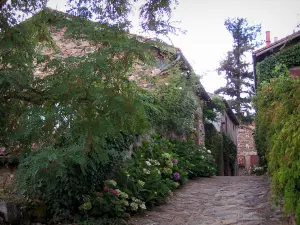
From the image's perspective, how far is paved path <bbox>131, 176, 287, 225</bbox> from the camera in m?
5.68

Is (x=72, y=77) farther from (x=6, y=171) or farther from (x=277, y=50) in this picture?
(x=277, y=50)

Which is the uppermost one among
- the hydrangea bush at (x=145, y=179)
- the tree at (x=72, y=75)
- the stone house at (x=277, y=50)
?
the stone house at (x=277, y=50)

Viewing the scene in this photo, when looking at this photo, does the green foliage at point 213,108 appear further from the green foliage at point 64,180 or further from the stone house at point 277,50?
the green foliage at point 64,180

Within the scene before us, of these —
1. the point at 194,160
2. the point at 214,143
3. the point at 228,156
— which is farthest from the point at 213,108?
the point at 194,160

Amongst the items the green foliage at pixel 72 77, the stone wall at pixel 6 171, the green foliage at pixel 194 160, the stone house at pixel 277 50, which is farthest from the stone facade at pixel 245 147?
the green foliage at pixel 72 77

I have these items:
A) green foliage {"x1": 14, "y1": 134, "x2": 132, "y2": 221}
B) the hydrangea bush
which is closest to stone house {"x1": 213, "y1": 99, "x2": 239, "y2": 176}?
the hydrangea bush

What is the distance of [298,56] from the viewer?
12.9 metres

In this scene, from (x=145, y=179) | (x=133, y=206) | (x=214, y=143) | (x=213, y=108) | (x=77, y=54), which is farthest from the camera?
(x=213, y=108)

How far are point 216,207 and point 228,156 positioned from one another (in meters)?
12.7

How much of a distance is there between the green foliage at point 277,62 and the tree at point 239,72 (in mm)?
14574

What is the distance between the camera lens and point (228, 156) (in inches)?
750

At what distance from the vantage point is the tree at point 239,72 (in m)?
28.8

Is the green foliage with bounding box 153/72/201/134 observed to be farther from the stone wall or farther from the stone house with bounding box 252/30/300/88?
the stone wall

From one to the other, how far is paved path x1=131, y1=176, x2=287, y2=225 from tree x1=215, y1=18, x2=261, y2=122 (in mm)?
20264
